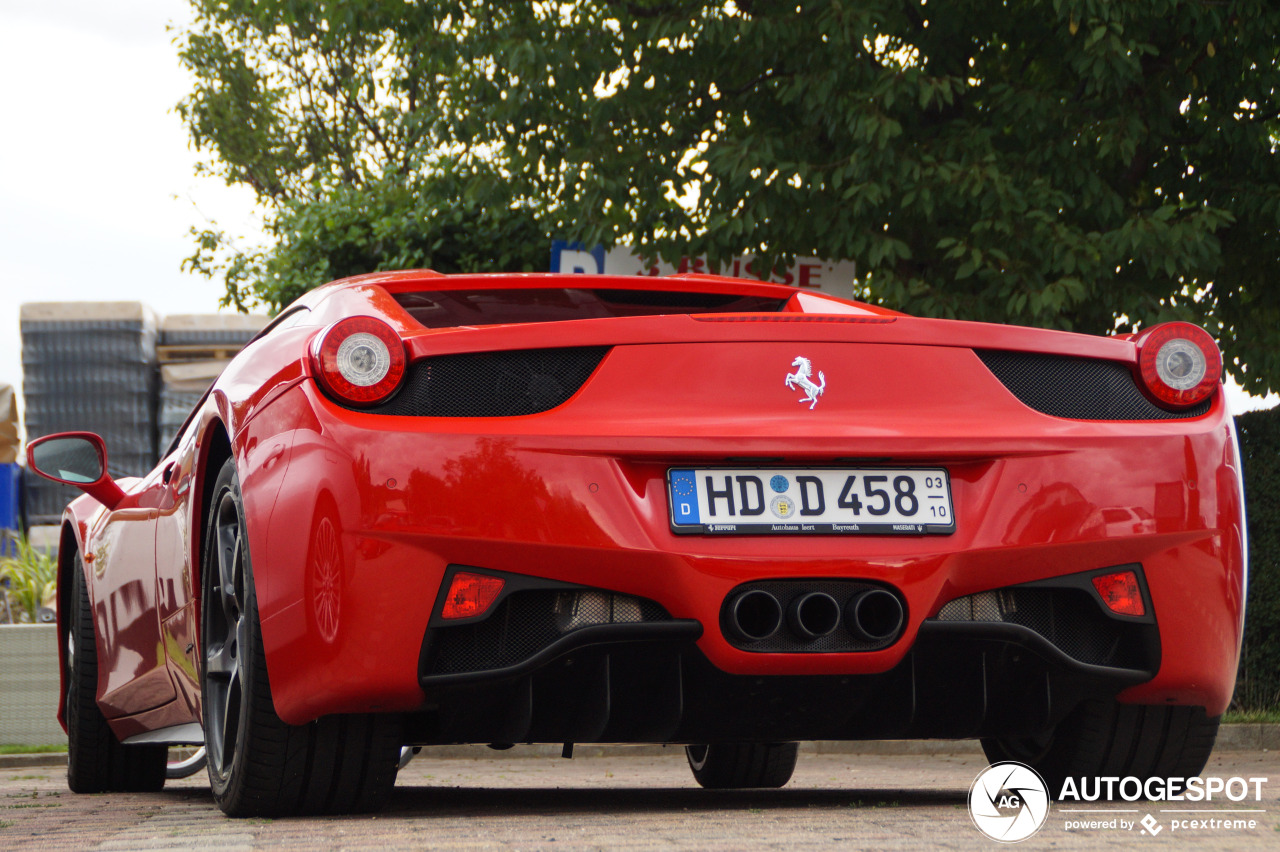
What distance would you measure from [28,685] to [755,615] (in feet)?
27.5

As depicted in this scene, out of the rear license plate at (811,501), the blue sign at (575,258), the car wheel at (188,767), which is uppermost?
the blue sign at (575,258)

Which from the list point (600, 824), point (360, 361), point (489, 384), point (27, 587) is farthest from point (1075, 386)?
point (27, 587)

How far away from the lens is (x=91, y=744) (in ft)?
17.9

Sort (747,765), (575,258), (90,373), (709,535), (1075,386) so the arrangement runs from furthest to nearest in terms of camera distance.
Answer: (90,373) → (575,258) → (747,765) → (1075,386) → (709,535)

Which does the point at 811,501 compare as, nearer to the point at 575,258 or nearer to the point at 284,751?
the point at 284,751

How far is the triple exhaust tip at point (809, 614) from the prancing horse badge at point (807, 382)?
1.33 ft

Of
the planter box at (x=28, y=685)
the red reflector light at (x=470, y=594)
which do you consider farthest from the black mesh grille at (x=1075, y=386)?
the planter box at (x=28, y=685)

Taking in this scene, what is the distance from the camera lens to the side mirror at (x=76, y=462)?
197 inches

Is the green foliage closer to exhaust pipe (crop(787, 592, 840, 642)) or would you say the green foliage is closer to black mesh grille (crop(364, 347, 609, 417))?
exhaust pipe (crop(787, 592, 840, 642))

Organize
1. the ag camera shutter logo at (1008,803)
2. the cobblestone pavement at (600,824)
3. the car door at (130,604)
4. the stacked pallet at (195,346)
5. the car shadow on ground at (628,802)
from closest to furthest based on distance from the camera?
the cobblestone pavement at (600,824) → the ag camera shutter logo at (1008,803) → the car shadow on ground at (628,802) → the car door at (130,604) → the stacked pallet at (195,346)

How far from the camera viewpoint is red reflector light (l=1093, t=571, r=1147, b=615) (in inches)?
127

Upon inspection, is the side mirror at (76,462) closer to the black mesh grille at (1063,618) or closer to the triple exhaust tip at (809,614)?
the triple exhaust tip at (809,614)

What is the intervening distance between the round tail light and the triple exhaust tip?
864 millimetres

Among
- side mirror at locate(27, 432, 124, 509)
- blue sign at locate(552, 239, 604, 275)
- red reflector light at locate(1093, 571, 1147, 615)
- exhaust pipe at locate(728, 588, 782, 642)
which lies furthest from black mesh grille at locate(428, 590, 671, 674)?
blue sign at locate(552, 239, 604, 275)
